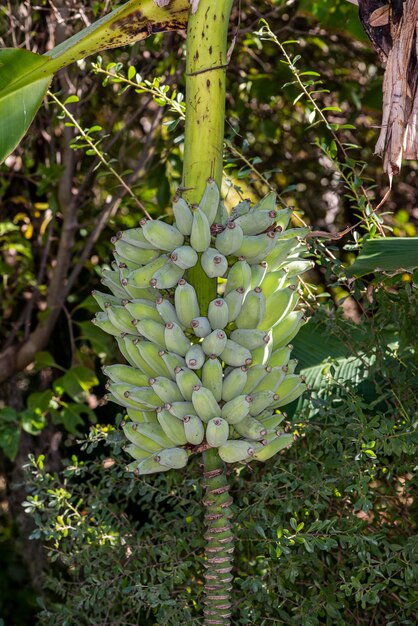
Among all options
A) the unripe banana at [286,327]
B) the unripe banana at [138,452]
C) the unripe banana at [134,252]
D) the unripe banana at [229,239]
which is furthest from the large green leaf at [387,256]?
the unripe banana at [138,452]

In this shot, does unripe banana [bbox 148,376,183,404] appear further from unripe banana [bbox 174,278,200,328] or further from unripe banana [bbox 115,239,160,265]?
unripe banana [bbox 115,239,160,265]

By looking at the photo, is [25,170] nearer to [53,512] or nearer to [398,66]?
[53,512]

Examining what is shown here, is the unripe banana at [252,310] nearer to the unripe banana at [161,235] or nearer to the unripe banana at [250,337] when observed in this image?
the unripe banana at [250,337]

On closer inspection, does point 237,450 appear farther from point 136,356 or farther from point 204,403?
point 136,356

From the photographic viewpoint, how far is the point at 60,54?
47.3 inches

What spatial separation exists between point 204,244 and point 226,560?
1.54 feet

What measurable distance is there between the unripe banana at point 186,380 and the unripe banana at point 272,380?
0.11 m

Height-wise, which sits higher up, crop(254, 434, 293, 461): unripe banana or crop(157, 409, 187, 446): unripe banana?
crop(157, 409, 187, 446): unripe banana

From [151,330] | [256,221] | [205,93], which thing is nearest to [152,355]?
[151,330]

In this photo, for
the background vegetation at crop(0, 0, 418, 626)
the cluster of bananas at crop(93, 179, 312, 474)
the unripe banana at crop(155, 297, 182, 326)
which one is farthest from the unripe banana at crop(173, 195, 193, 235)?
the background vegetation at crop(0, 0, 418, 626)

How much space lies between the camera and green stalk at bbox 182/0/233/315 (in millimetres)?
1105

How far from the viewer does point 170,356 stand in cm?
108

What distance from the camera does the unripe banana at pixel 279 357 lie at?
1.19 m

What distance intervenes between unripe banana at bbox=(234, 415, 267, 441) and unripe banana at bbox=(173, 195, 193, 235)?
0.29 m
